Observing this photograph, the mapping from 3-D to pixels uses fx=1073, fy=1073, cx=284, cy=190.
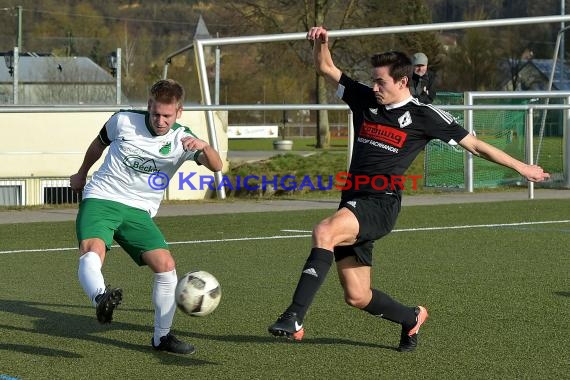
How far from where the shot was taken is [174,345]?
6273mm

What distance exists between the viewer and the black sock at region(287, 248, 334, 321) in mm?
5832

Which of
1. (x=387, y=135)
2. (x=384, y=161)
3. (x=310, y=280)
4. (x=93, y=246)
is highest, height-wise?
(x=387, y=135)

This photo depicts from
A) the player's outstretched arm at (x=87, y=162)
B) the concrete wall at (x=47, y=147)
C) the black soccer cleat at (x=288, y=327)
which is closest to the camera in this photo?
the black soccer cleat at (x=288, y=327)

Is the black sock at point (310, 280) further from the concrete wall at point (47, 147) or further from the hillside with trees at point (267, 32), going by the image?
the hillside with trees at point (267, 32)

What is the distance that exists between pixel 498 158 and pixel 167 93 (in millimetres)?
1989

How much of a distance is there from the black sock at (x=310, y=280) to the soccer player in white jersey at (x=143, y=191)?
838 millimetres

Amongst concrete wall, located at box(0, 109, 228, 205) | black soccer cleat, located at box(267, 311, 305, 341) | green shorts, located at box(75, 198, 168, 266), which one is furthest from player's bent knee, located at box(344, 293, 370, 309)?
concrete wall, located at box(0, 109, 228, 205)

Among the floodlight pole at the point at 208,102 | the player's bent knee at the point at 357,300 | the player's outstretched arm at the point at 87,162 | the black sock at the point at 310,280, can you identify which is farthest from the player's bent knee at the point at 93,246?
the floodlight pole at the point at 208,102

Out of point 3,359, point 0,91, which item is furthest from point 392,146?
point 0,91

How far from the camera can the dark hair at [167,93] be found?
248 inches

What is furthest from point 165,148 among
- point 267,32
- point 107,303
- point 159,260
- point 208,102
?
point 267,32

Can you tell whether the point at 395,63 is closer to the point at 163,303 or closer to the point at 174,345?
the point at 163,303

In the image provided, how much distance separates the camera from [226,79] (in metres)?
65.6

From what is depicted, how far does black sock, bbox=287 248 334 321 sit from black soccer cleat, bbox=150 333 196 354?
0.80m
